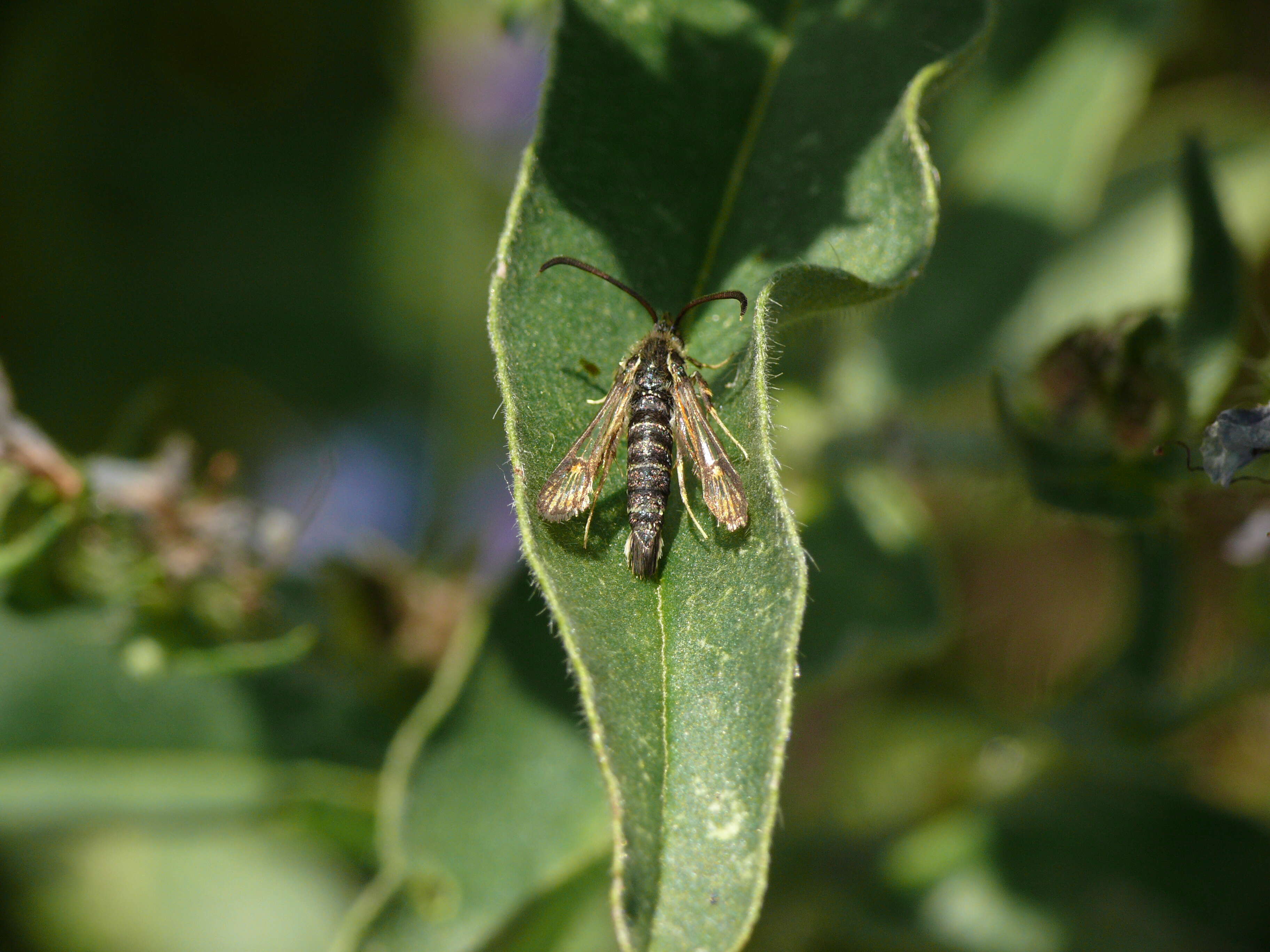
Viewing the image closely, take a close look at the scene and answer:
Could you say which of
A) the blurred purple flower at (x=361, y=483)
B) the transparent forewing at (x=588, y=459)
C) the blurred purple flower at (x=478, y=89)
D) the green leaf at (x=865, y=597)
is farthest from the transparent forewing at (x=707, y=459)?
the blurred purple flower at (x=478, y=89)

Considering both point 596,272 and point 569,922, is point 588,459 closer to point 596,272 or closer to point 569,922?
point 596,272

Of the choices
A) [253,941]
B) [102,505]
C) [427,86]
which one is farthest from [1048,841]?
[427,86]

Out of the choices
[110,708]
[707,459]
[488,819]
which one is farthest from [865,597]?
[110,708]

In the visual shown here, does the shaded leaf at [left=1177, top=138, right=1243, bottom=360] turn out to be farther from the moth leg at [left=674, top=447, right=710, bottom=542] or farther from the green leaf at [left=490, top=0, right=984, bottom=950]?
the moth leg at [left=674, top=447, right=710, bottom=542]

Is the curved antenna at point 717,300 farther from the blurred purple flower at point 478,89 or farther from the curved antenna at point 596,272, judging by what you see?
the blurred purple flower at point 478,89

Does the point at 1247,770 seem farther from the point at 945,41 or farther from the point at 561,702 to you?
the point at 945,41

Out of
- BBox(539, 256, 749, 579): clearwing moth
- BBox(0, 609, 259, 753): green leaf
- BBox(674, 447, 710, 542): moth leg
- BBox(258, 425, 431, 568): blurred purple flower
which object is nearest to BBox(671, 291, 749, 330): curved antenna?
BBox(539, 256, 749, 579): clearwing moth
